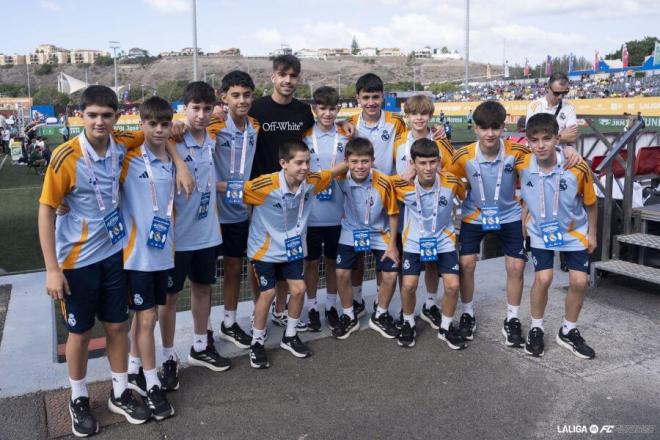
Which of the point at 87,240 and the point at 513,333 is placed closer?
the point at 87,240

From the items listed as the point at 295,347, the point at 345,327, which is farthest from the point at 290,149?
the point at 345,327

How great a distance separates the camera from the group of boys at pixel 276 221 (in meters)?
3.26

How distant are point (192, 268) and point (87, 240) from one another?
35.8 inches

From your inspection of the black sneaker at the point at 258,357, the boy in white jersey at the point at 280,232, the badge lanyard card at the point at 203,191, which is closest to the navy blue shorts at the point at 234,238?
the boy in white jersey at the point at 280,232

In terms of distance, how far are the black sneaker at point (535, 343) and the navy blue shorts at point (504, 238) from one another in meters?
0.56

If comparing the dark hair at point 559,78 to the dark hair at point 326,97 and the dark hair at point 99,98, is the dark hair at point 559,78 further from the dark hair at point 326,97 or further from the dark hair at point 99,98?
the dark hair at point 99,98

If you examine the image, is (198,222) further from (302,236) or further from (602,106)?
(602,106)

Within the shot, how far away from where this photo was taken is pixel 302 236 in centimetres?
427

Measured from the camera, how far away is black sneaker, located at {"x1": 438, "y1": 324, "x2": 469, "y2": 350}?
14.3 ft

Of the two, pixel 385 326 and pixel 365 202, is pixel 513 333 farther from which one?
pixel 365 202

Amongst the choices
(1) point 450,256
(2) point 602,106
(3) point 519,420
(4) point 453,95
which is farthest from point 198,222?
(4) point 453,95

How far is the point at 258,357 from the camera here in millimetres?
4082

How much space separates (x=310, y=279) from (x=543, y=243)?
5.92 feet

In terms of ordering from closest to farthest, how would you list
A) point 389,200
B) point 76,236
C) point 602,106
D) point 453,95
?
point 76,236, point 389,200, point 602,106, point 453,95
